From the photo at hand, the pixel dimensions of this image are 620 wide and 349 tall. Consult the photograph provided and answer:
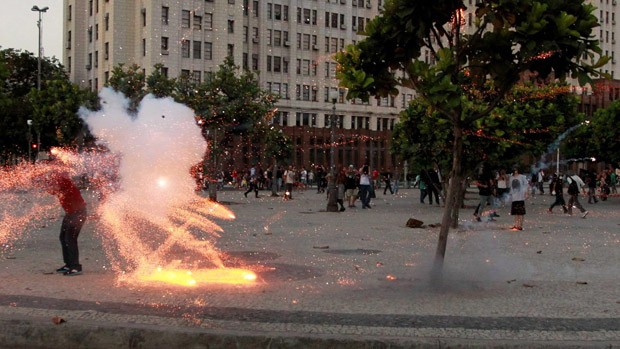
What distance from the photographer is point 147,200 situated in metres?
27.3

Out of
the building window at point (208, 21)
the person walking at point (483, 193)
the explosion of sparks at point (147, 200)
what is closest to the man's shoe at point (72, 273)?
the explosion of sparks at point (147, 200)

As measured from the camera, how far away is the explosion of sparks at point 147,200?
34.8 ft

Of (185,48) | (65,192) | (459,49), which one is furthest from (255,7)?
(459,49)

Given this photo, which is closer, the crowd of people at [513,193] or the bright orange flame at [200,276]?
the bright orange flame at [200,276]

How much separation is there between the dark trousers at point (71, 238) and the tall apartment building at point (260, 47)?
55.2m

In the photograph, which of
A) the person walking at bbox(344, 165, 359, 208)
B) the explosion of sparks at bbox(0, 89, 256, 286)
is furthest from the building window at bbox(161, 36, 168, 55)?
the person walking at bbox(344, 165, 359, 208)

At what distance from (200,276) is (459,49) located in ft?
15.3

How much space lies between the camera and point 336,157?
3125 inches

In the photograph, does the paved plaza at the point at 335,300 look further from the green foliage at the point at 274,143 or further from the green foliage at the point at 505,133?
the green foliage at the point at 274,143

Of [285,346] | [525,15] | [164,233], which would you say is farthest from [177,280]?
[164,233]

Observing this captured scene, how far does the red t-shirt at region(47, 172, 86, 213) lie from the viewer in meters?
10.0

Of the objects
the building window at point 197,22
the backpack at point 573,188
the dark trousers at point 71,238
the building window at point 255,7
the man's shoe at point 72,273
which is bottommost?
the man's shoe at point 72,273

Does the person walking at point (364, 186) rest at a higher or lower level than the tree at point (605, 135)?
lower

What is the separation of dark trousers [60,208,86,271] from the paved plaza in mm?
237
